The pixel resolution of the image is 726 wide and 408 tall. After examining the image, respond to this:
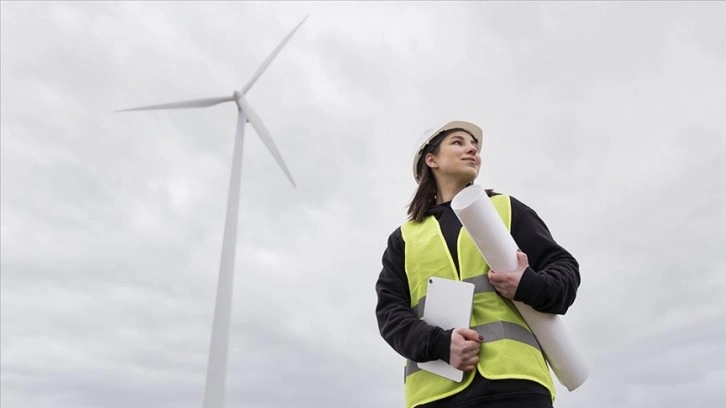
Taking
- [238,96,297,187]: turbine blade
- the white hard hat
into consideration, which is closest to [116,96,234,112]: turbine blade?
[238,96,297,187]: turbine blade

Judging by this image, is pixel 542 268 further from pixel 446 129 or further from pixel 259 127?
pixel 259 127

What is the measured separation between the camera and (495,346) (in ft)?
12.6

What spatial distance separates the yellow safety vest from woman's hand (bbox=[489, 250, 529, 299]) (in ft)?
0.33

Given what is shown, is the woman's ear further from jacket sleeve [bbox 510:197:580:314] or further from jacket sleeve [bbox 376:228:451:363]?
jacket sleeve [bbox 510:197:580:314]

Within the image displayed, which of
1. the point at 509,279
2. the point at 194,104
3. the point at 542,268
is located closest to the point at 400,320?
the point at 509,279

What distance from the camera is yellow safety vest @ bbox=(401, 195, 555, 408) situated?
3781 mm

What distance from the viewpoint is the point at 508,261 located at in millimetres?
3943

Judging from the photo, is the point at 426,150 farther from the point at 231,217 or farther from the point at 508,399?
the point at 231,217

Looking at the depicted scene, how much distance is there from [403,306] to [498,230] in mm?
814

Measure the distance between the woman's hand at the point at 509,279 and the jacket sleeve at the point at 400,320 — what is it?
376 mm

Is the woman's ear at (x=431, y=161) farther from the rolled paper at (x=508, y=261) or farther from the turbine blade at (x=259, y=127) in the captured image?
the turbine blade at (x=259, y=127)

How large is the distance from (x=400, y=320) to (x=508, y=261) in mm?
732

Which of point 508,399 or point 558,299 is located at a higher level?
point 558,299

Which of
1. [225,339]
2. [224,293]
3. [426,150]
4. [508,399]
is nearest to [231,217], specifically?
[224,293]
